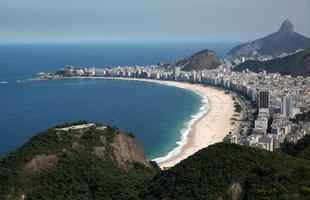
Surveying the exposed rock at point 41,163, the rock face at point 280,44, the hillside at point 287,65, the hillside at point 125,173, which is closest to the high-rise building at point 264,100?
the hillside at point 287,65

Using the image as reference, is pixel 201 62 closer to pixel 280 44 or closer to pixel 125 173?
pixel 280 44

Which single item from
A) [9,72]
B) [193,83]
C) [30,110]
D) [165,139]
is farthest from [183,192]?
[9,72]

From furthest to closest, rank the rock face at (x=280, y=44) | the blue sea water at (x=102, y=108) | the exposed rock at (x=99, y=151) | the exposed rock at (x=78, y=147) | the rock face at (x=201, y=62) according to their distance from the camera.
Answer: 1. the rock face at (x=280, y=44)
2. the rock face at (x=201, y=62)
3. the blue sea water at (x=102, y=108)
4. the exposed rock at (x=99, y=151)
5. the exposed rock at (x=78, y=147)

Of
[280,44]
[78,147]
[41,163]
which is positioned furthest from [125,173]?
[280,44]

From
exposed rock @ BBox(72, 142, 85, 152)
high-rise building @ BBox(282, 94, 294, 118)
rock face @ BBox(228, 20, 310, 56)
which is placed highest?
rock face @ BBox(228, 20, 310, 56)

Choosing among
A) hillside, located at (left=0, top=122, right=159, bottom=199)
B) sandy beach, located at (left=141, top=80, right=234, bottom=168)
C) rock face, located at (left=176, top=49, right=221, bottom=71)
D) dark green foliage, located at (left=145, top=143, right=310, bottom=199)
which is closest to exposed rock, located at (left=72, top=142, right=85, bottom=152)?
hillside, located at (left=0, top=122, right=159, bottom=199)

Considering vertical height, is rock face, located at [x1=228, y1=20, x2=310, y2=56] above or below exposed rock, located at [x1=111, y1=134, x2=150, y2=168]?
above

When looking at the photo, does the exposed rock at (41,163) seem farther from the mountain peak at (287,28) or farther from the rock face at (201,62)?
the mountain peak at (287,28)

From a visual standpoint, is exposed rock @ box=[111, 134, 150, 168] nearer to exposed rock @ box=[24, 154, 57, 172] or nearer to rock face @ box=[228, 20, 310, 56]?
exposed rock @ box=[24, 154, 57, 172]

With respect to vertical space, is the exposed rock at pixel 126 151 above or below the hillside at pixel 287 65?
below
